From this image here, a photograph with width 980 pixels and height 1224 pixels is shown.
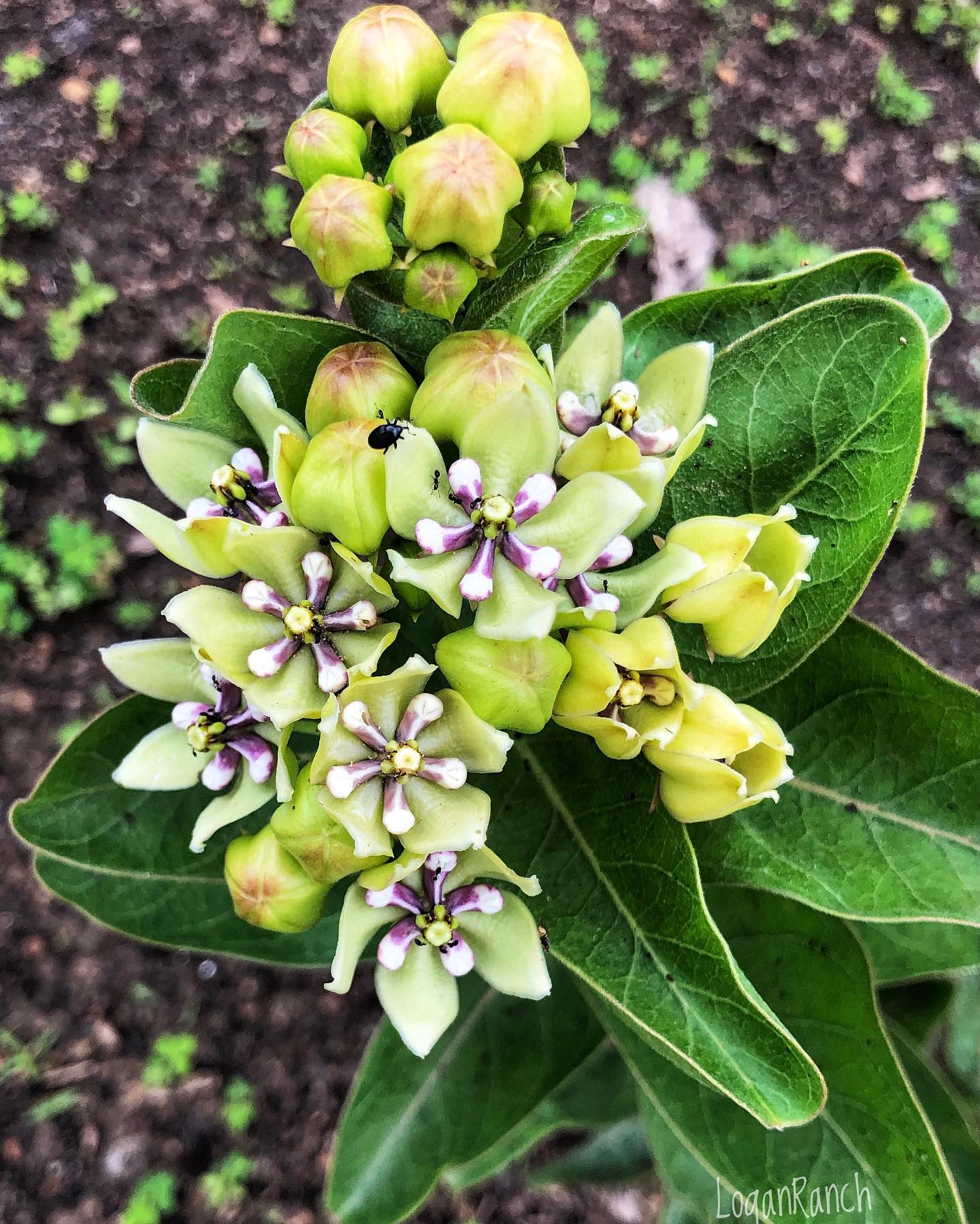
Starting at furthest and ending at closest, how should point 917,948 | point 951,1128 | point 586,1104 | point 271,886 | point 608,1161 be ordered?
point 608,1161, point 586,1104, point 951,1128, point 917,948, point 271,886

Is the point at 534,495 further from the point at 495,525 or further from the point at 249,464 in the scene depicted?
the point at 249,464

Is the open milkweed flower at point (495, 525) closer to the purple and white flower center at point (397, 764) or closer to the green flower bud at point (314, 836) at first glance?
the purple and white flower center at point (397, 764)

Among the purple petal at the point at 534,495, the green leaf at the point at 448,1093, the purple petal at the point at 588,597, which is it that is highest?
the purple petal at the point at 534,495

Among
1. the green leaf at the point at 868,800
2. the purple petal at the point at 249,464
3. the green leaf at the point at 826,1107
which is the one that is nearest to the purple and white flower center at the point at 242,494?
the purple petal at the point at 249,464

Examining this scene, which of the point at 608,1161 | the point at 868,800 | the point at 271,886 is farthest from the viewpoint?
the point at 608,1161

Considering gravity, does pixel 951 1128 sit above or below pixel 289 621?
below

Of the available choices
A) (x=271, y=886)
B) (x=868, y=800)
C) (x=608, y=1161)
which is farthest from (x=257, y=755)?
(x=608, y=1161)

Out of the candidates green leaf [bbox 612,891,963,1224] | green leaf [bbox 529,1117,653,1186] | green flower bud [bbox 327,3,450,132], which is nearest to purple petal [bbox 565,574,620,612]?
green flower bud [bbox 327,3,450,132]

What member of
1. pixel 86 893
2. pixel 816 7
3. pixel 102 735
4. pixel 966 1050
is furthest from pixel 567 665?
A: pixel 816 7
